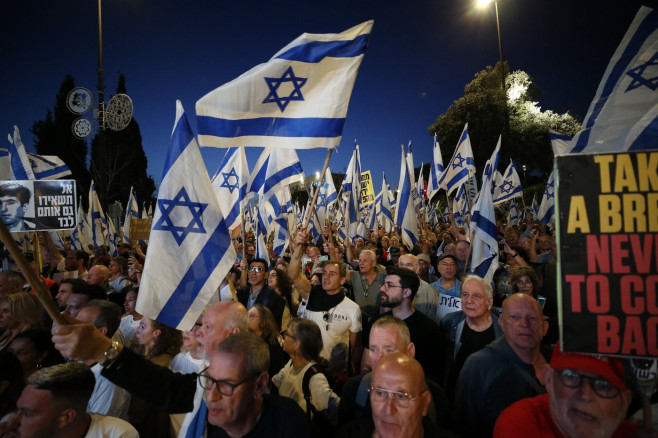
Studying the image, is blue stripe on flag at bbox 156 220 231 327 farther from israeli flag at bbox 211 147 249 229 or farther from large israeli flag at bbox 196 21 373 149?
israeli flag at bbox 211 147 249 229

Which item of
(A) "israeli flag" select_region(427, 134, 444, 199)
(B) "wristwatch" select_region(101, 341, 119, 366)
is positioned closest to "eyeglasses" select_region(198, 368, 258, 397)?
(B) "wristwatch" select_region(101, 341, 119, 366)

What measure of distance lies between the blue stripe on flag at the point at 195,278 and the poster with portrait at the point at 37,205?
3.19 metres

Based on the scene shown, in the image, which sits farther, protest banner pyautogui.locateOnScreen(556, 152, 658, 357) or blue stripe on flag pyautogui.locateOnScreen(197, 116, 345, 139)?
blue stripe on flag pyautogui.locateOnScreen(197, 116, 345, 139)

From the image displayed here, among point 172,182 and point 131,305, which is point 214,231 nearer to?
point 172,182

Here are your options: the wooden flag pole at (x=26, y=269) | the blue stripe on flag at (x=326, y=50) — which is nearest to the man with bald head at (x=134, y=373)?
the wooden flag pole at (x=26, y=269)

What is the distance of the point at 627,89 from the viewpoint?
146 inches

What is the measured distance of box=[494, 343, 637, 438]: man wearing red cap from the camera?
5.54 ft

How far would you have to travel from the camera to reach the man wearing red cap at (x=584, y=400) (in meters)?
1.69

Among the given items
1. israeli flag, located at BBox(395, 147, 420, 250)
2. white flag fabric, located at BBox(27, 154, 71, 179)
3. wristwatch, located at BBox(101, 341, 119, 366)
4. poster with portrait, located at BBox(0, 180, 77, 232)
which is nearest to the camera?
wristwatch, located at BBox(101, 341, 119, 366)

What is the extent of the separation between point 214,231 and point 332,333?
6.97ft

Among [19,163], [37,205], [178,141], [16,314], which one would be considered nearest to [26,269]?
[178,141]

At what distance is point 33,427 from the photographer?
1967 millimetres

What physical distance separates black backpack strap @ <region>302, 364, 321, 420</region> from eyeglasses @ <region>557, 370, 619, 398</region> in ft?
5.89

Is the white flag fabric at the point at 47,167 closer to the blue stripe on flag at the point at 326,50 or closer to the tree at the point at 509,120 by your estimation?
the blue stripe on flag at the point at 326,50
